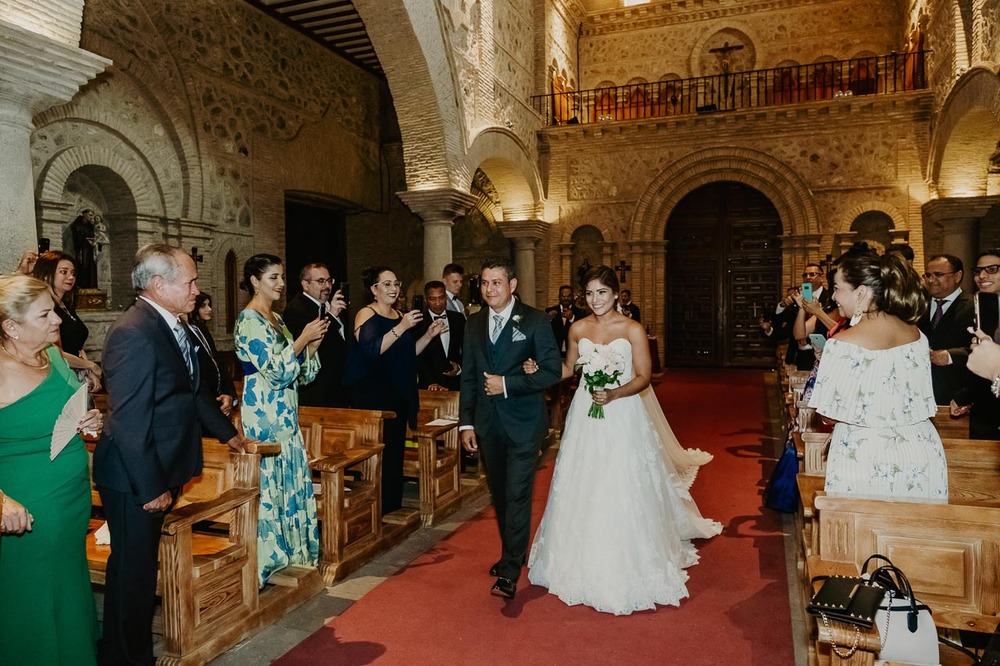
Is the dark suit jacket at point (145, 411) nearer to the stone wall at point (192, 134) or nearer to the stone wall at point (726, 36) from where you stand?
the stone wall at point (192, 134)

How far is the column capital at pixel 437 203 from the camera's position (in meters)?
10.5

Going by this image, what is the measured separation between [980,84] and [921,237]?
15.1 feet

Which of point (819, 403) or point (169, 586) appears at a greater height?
A: point (819, 403)

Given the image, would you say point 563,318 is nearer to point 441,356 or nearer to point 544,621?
point 441,356

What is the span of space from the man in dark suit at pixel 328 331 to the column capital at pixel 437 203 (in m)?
5.39

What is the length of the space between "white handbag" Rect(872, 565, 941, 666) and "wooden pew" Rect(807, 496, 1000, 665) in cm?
31

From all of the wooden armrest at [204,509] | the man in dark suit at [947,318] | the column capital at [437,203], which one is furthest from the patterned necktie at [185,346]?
the column capital at [437,203]

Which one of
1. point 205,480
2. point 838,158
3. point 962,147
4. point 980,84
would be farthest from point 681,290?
point 205,480

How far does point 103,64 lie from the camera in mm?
4699

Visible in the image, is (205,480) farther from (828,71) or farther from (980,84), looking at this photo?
(828,71)

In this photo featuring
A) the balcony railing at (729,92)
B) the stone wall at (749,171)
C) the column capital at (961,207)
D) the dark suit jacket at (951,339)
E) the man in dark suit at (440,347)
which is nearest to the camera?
the dark suit jacket at (951,339)

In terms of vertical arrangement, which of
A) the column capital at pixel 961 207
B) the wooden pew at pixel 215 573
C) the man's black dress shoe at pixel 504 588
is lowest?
the man's black dress shoe at pixel 504 588

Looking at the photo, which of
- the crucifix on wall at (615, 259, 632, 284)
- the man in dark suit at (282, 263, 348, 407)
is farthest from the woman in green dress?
the crucifix on wall at (615, 259, 632, 284)

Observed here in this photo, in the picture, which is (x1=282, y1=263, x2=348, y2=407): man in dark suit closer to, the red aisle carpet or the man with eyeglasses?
the red aisle carpet
